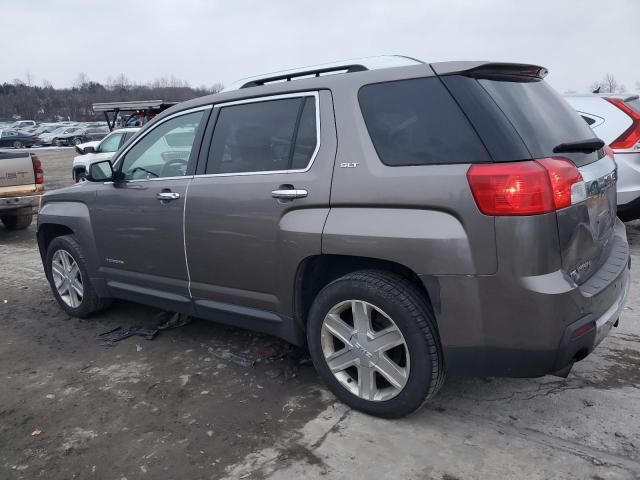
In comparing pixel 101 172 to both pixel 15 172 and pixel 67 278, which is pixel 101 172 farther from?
pixel 15 172

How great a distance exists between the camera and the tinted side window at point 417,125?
100 inches

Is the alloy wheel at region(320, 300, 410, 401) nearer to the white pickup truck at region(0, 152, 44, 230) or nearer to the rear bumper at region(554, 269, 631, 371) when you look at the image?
the rear bumper at region(554, 269, 631, 371)

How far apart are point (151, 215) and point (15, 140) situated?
138 feet

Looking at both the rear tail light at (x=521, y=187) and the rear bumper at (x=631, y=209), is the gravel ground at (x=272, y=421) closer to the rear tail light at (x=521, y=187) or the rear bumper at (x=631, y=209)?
the rear tail light at (x=521, y=187)

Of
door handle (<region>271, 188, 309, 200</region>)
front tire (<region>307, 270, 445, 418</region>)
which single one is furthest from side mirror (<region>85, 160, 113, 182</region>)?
front tire (<region>307, 270, 445, 418</region>)

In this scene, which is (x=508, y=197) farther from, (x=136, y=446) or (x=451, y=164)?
(x=136, y=446)

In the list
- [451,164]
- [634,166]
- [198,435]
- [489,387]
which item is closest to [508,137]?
[451,164]

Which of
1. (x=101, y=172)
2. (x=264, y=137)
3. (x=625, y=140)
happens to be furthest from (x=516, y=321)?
(x=625, y=140)

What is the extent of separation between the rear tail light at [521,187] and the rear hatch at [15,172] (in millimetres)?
8224

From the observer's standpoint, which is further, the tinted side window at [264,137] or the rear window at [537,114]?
the tinted side window at [264,137]

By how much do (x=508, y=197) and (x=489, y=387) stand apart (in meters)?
1.42

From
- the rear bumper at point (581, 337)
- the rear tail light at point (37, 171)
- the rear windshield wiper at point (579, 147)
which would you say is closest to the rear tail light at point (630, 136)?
the rear windshield wiper at point (579, 147)

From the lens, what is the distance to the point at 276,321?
333cm

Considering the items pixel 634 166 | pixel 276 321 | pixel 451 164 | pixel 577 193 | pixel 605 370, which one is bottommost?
pixel 605 370
